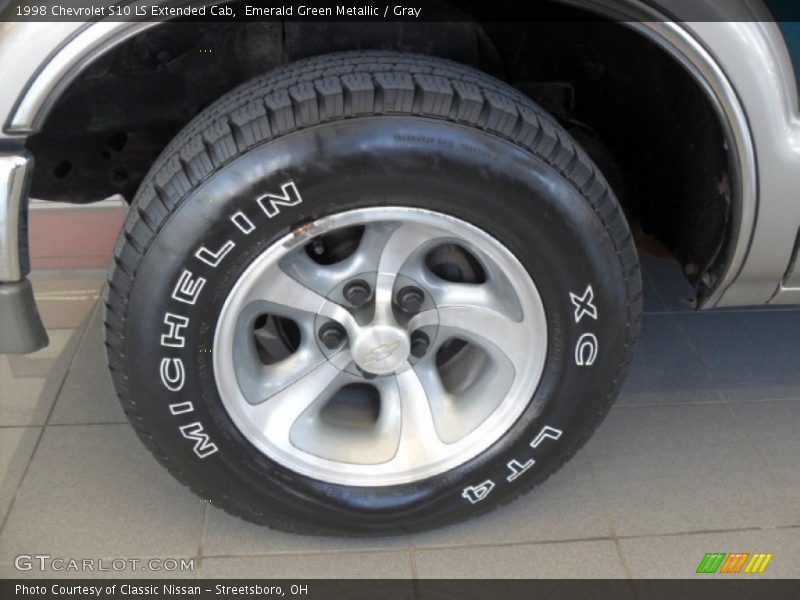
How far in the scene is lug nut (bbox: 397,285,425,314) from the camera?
60.8 inches

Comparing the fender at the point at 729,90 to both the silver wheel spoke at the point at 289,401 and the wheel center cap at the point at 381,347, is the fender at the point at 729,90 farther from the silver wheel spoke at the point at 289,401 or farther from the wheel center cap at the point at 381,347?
the wheel center cap at the point at 381,347

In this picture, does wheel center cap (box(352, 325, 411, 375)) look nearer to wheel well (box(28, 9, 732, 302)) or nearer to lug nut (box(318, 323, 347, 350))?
lug nut (box(318, 323, 347, 350))

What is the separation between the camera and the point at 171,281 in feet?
4.54

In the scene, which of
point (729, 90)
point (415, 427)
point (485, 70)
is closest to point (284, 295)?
point (415, 427)

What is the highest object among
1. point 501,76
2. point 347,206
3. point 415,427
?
point 501,76

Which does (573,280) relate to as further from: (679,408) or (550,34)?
(679,408)

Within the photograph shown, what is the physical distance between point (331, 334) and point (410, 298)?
0.18m

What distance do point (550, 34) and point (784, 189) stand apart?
63cm

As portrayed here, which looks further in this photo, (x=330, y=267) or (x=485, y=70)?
(x=485, y=70)

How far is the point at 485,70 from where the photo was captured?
5.74ft

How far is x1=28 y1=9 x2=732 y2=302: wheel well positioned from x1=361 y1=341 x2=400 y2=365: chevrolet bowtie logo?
625 mm

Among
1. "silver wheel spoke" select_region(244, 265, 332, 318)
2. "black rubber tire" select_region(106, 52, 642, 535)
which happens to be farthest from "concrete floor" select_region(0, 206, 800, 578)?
"silver wheel spoke" select_region(244, 265, 332, 318)

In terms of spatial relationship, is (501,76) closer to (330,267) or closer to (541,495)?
(330,267)
